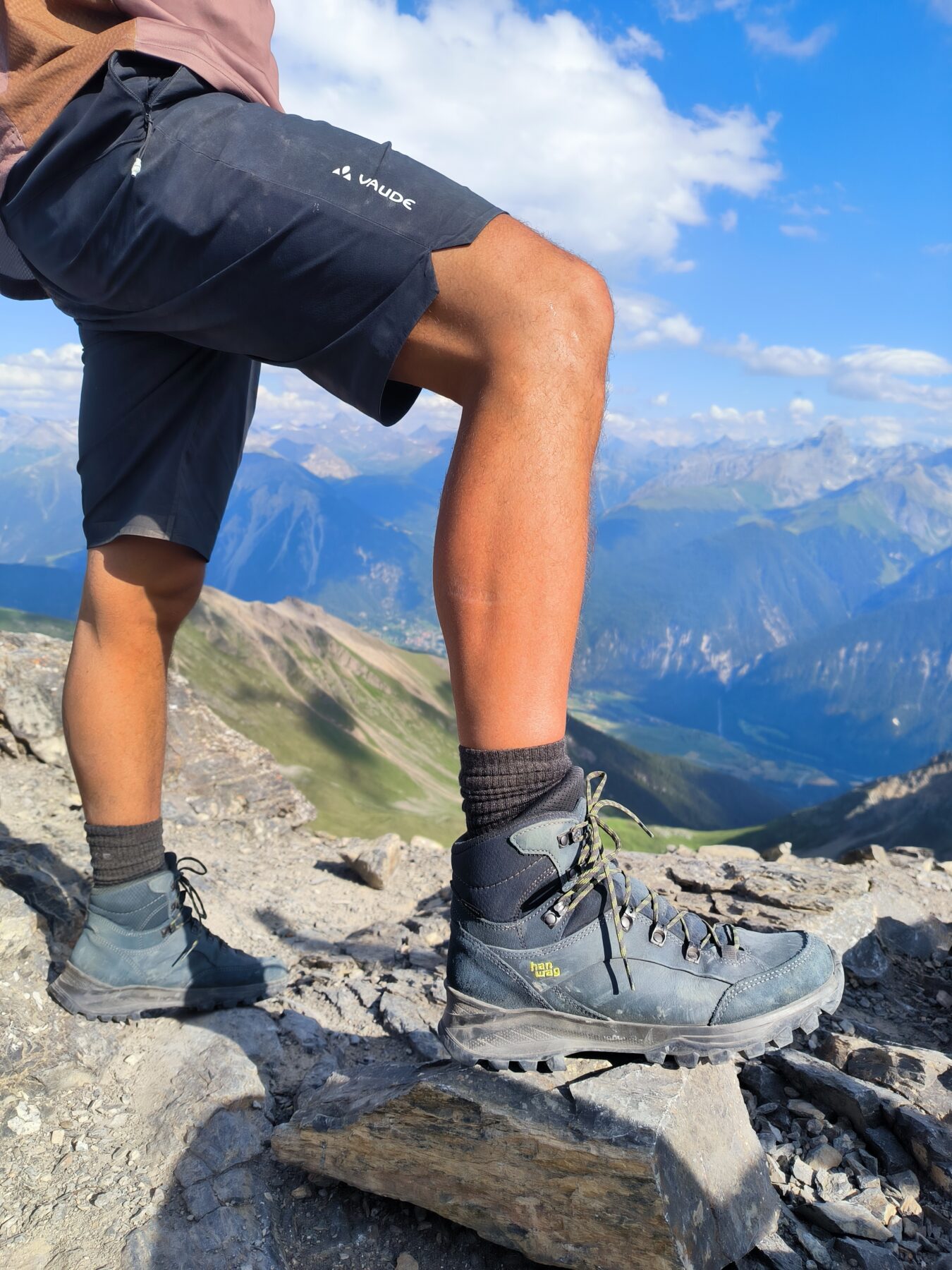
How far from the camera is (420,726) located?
167750 mm

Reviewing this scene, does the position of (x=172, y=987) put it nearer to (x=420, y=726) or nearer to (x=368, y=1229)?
(x=368, y=1229)

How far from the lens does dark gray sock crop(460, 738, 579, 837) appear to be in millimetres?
2520

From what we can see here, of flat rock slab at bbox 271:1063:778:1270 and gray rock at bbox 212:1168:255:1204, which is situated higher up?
flat rock slab at bbox 271:1063:778:1270

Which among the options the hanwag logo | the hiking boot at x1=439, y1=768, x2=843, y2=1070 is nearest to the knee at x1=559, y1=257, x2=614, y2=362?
the hanwag logo

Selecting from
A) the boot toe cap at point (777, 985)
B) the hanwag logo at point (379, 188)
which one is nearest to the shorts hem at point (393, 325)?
the hanwag logo at point (379, 188)

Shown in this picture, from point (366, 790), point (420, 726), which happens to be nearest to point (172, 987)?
point (366, 790)

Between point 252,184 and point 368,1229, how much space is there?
3.50 metres

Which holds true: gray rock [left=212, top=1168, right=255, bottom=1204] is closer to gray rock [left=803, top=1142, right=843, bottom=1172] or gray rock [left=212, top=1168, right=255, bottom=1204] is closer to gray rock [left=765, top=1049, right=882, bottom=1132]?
gray rock [left=803, top=1142, right=843, bottom=1172]

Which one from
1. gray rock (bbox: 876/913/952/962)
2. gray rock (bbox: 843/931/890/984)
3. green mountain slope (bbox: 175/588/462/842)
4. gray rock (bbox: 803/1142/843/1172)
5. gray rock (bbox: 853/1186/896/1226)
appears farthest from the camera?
green mountain slope (bbox: 175/588/462/842)

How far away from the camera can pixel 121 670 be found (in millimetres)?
3543

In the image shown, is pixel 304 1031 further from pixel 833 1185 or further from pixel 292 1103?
pixel 833 1185

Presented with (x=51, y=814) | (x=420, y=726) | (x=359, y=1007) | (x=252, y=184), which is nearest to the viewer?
(x=252, y=184)

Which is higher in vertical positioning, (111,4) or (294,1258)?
(111,4)

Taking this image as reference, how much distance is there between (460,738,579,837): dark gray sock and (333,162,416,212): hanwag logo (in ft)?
5.20
